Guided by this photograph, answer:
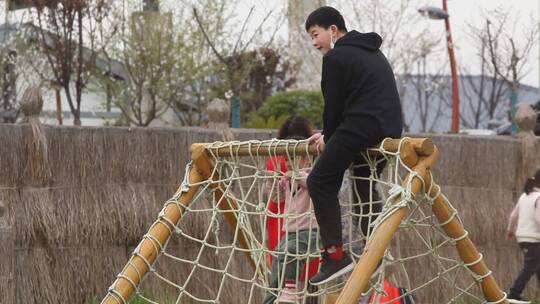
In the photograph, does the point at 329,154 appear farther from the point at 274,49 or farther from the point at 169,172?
the point at 274,49

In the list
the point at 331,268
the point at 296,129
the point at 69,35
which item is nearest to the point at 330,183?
the point at 331,268

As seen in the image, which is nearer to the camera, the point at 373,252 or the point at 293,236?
the point at 373,252

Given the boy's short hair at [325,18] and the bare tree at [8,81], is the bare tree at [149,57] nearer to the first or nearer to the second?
the bare tree at [8,81]

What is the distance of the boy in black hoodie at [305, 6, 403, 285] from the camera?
653cm

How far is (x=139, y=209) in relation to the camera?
1039 cm

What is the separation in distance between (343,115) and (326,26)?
526 mm

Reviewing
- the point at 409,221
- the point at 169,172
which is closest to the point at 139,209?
the point at 169,172

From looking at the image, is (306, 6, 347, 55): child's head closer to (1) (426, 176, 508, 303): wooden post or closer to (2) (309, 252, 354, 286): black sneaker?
(1) (426, 176, 508, 303): wooden post

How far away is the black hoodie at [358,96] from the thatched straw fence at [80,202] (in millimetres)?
3578

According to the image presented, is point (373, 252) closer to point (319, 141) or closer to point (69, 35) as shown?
point (319, 141)

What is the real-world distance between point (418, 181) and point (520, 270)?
261 inches

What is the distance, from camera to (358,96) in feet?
21.6

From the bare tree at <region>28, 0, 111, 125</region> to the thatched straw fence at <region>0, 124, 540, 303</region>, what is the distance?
30.4 feet

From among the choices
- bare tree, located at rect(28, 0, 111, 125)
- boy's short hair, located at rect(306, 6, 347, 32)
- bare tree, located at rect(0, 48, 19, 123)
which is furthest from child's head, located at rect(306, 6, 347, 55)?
bare tree, located at rect(0, 48, 19, 123)
